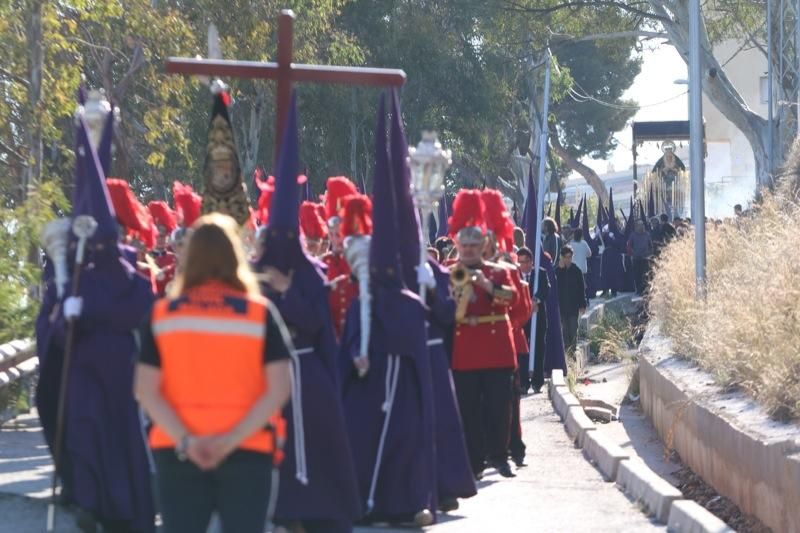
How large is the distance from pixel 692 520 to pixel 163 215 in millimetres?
5849

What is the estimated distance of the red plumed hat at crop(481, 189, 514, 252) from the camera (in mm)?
13258

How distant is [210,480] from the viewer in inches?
241

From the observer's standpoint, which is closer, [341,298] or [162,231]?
[341,298]

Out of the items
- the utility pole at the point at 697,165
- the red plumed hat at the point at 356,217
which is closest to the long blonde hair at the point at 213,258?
the red plumed hat at the point at 356,217

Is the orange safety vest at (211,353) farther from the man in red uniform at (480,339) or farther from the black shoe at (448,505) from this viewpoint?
the man in red uniform at (480,339)

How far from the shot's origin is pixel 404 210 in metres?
10.6

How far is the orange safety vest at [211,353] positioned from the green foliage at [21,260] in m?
10.8

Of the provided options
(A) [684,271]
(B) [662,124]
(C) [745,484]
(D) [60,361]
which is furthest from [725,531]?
(B) [662,124]

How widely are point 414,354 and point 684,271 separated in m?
12.2

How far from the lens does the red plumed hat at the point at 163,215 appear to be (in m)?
14.3

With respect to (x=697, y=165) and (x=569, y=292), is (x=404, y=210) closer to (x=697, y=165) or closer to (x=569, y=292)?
(x=697, y=165)

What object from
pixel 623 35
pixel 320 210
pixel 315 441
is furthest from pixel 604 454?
pixel 623 35

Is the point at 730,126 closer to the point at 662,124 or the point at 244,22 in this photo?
the point at 662,124

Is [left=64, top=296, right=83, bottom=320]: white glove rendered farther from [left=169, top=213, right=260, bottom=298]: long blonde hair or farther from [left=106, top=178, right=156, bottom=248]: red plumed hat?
[left=169, top=213, right=260, bottom=298]: long blonde hair
